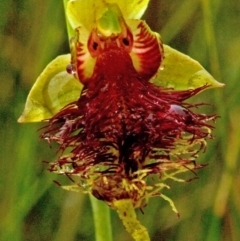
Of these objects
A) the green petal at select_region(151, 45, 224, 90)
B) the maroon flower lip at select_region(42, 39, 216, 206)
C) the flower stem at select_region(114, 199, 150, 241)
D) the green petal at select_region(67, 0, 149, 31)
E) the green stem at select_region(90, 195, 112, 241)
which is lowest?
the green stem at select_region(90, 195, 112, 241)

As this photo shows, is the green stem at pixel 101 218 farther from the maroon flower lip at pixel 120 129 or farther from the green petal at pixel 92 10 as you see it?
the green petal at pixel 92 10

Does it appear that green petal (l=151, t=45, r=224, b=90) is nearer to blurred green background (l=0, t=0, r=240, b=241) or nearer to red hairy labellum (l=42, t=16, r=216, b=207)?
red hairy labellum (l=42, t=16, r=216, b=207)

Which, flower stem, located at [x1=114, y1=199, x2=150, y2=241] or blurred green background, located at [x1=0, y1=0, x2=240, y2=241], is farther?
blurred green background, located at [x1=0, y1=0, x2=240, y2=241]

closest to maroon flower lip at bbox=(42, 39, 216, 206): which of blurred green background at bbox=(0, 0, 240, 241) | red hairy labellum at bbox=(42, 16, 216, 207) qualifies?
red hairy labellum at bbox=(42, 16, 216, 207)

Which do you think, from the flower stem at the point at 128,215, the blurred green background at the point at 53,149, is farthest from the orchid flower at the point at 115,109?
the blurred green background at the point at 53,149

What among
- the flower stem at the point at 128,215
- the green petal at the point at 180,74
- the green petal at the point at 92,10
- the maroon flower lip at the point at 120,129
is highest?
the green petal at the point at 92,10
